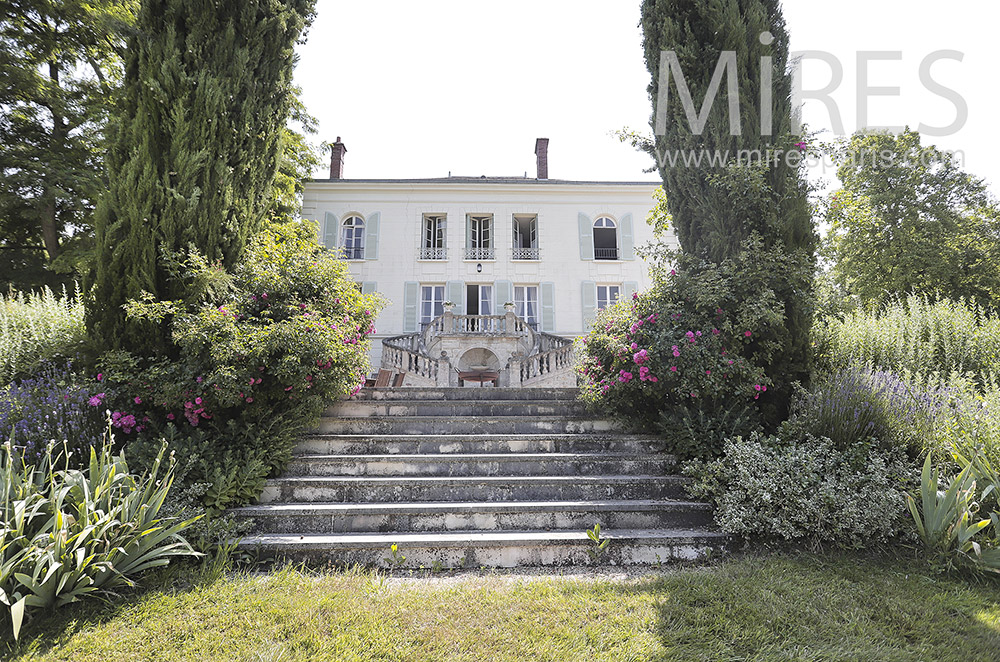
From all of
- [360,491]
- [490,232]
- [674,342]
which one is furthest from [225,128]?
[490,232]

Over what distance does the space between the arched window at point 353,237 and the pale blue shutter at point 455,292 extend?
3.47 meters

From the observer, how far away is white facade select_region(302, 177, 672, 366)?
18.6m

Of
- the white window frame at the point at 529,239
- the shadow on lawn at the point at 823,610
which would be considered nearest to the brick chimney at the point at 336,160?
the white window frame at the point at 529,239

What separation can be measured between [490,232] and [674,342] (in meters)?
15.5

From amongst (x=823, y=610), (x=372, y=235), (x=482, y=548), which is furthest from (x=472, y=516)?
(x=372, y=235)

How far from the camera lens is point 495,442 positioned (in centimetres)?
487

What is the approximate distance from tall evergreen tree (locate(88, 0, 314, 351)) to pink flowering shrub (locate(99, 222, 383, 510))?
32cm

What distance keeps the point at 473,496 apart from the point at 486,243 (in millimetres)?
16247

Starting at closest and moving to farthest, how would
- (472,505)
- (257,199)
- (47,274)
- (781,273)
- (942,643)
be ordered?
(942,643)
(472,505)
(781,273)
(257,199)
(47,274)

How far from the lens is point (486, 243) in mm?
19641

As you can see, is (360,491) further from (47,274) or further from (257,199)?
(47,274)

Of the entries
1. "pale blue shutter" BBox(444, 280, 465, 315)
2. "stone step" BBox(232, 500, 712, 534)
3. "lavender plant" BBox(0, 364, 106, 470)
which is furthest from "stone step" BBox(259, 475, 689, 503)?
"pale blue shutter" BBox(444, 280, 465, 315)

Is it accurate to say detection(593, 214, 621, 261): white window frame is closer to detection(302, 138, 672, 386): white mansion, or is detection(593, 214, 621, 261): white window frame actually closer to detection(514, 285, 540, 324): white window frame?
detection(302, 138, 672, 386): white mansion

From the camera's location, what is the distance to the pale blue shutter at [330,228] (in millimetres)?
18734
